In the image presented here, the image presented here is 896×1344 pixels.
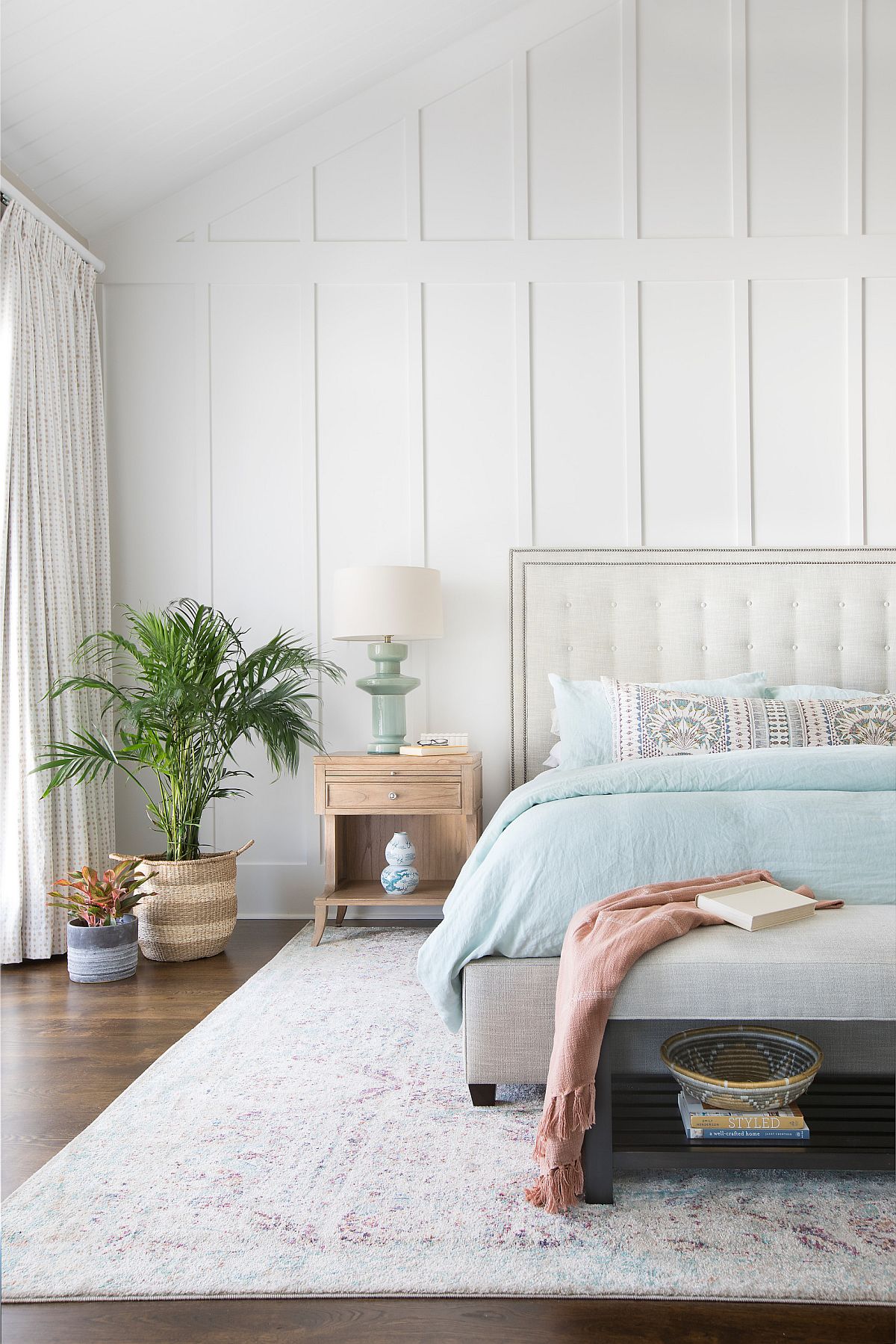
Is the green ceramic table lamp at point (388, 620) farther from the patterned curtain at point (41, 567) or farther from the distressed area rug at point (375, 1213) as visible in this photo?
the distressed area rug at point (375, 1213)

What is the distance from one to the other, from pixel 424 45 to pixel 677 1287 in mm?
4210

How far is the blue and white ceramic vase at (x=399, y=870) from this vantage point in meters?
3.33

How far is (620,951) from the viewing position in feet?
5.10

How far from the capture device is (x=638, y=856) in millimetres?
1954

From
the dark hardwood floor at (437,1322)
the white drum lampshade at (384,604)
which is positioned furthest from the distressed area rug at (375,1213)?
the white drum lampshade at (384,604)

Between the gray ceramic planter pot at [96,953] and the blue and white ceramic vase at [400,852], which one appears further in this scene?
the blue and white ceramic vase at [400,852]

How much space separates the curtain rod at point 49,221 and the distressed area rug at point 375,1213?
2842 millimetres

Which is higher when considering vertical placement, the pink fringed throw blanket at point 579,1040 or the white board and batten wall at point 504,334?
the white board and batten wall at point 504,334

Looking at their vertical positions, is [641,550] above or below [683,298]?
below

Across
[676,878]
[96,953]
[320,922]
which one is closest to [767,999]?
[676,878]

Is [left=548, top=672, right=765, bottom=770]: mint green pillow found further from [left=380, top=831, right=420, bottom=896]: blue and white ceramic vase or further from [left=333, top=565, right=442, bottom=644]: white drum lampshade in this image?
[left=380, top=831, right=420, bottom=896]: blue and white ceramic vase

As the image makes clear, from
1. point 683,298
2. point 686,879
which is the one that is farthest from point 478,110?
point 686,879

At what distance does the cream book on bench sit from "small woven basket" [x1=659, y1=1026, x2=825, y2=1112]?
20 cm

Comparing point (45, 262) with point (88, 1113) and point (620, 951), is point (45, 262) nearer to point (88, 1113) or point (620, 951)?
point (88, 1113)
